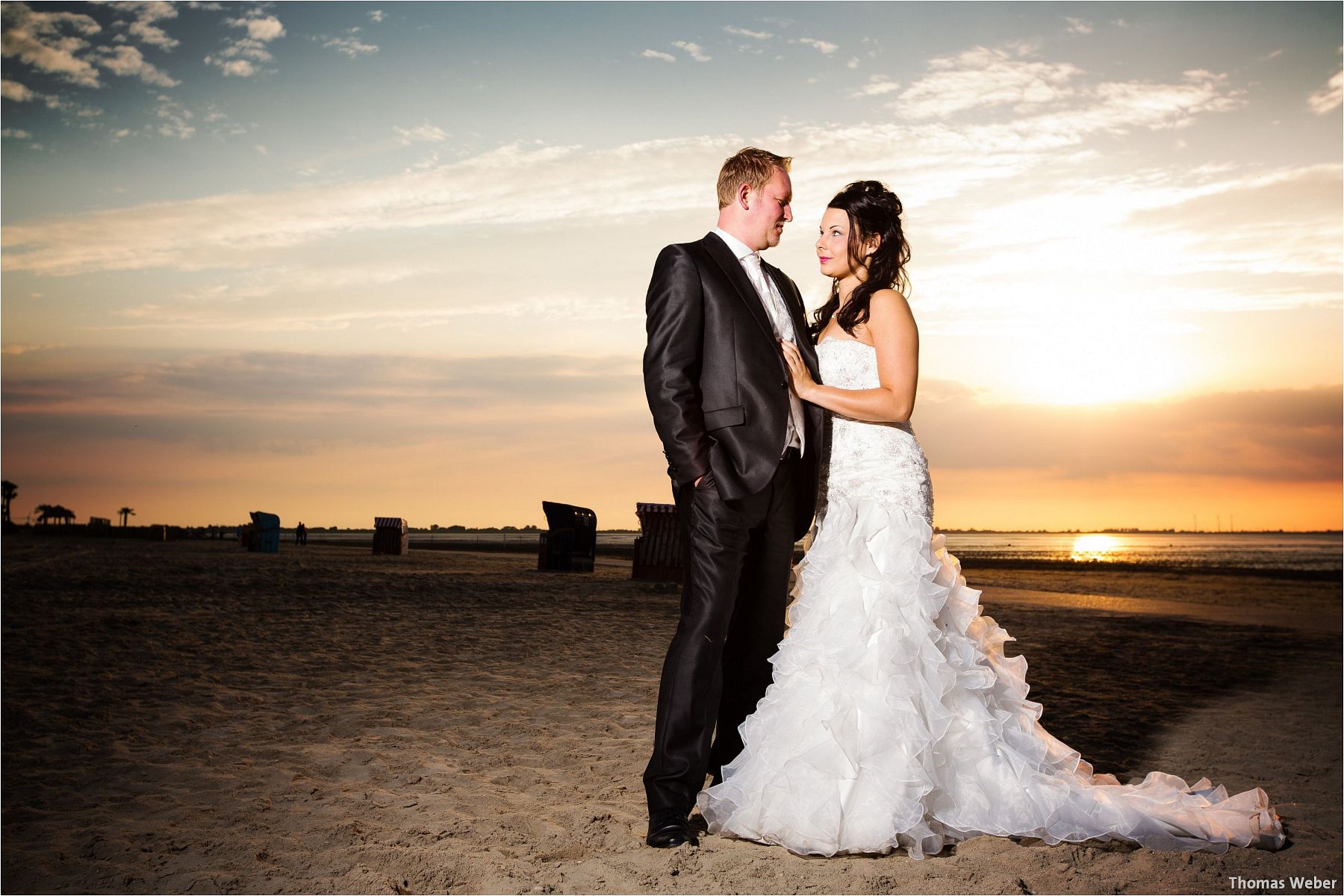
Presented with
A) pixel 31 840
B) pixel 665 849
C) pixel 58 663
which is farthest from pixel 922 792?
pixel 58 663

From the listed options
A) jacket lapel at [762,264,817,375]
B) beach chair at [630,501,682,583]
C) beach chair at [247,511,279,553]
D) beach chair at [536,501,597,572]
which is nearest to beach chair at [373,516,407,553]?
beach chair at [247,511,279,553]

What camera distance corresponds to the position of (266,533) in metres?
29.4

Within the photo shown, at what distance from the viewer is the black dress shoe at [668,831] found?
3.21 meters

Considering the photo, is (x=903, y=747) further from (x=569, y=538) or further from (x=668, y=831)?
(x=569, y=538)

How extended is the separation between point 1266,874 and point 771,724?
1.81 metres

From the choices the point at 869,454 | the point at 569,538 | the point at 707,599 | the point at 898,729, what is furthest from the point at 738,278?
the point at 569,538

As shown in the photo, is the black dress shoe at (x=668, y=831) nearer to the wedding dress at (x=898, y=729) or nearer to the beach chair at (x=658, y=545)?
the wedding dress at (x=898, y=729)

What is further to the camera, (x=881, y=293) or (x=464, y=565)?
(x=464, y=565)

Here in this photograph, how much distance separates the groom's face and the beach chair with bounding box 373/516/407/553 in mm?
28074

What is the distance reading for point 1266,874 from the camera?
10.3 feet

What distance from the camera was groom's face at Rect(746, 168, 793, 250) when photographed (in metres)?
3.59

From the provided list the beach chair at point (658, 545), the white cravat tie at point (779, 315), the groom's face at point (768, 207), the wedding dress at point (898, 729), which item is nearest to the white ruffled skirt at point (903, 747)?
the wedding dress at point (898, 729)

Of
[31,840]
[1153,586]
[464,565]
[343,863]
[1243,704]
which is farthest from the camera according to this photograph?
[464,565]

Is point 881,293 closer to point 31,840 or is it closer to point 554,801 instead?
point 554,801
